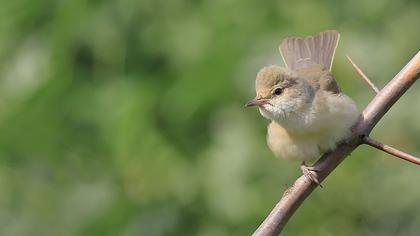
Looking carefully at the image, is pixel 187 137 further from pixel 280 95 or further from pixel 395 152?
pixel 395 152

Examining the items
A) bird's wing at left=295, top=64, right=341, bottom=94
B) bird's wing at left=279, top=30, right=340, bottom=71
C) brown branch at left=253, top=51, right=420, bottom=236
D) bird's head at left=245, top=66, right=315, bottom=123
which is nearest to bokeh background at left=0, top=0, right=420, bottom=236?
bird's wing at left=279, top=30, right=340, bottom=71

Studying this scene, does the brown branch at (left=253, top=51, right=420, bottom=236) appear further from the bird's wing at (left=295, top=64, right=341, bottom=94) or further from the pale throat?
the bird's wing at (left=295, top=64, right=341, bottom=94)

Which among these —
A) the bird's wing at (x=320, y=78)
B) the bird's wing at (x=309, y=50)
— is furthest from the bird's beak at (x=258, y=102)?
the bird's wing at (x=309, y=50)

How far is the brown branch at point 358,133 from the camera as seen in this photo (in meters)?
1.96

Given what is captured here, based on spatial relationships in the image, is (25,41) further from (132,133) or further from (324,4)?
(324,4)

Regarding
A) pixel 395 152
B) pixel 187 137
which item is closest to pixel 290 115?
pixel 187 137

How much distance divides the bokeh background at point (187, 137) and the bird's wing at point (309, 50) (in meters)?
0.14

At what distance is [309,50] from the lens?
10.4ft

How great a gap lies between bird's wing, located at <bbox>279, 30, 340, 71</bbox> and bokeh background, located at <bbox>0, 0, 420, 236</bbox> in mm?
141

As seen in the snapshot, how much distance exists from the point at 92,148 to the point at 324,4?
1.01 metres

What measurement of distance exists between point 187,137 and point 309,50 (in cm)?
53

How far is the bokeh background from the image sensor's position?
3207 mm

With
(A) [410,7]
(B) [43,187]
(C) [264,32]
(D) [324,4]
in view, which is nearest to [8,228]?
(B) [43,187]

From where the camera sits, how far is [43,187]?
3.44 meters
